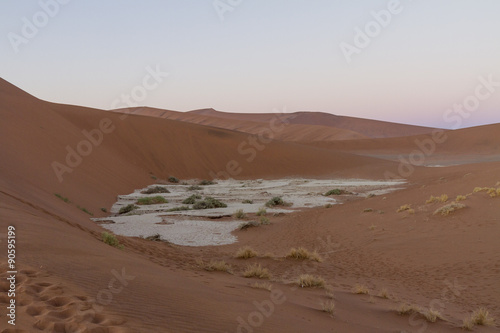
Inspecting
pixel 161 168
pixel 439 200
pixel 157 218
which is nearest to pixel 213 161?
pixel 161 168

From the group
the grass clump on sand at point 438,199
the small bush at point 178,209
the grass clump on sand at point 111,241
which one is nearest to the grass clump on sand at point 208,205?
the small bush at point 178,209

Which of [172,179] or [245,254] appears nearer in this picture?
A: [245,254]

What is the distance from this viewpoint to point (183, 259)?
10.3 m

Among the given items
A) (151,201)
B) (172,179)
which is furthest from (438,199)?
(172,179)

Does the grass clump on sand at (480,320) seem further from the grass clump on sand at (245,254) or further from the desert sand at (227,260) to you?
the grass clump on sand at (245,254)

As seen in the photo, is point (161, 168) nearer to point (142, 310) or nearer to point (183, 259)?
point (183, 259)

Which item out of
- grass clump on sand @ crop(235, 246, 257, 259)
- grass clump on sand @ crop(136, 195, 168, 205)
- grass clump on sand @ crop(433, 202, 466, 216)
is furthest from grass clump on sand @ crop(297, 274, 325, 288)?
grass clump on sand @ crop(136, 195, 168, 205)

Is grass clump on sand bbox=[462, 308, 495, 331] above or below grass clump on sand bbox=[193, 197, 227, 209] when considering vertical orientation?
below

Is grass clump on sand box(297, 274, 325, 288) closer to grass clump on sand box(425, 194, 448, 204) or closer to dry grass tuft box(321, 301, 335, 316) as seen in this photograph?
dry grass tuft box(321, 301, 335, 316)

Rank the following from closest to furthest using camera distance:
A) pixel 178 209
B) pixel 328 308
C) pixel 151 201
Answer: pixel 328 308 → pixel 178 209 → pixel 151 201

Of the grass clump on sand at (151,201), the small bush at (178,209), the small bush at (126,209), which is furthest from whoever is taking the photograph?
the grass clump on sand at (151,201)

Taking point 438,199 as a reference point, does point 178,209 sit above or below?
below

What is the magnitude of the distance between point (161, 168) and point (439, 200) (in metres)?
29.9

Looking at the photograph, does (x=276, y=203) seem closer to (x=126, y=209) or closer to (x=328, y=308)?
(x=126, y=209)
